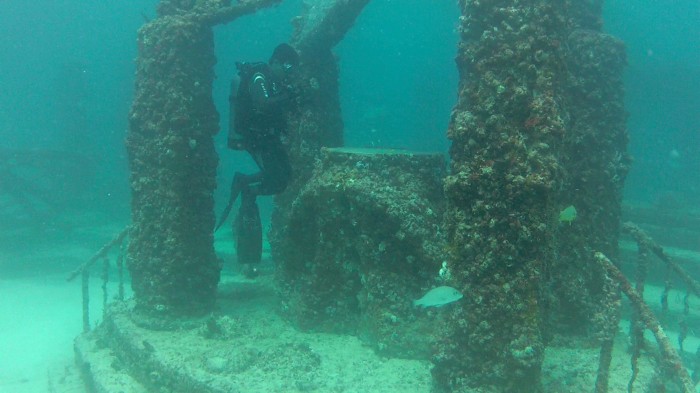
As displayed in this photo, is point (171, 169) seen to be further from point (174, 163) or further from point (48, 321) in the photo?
point (48, 321)

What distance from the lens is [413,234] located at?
6.42m

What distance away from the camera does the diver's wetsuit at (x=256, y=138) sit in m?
7.11

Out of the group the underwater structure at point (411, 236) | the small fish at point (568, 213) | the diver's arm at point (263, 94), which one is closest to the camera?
the underwater structure at point (411, 236)

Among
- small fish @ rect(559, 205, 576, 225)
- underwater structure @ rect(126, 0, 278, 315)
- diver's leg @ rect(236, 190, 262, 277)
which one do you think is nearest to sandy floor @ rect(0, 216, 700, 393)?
small fish @ rect(559, 205, 576, 225)

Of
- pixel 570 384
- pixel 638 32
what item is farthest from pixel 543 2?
pixel 638 32

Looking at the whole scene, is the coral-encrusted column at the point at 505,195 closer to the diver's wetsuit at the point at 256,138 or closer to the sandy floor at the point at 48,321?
the sandy floor at the point at 48,321

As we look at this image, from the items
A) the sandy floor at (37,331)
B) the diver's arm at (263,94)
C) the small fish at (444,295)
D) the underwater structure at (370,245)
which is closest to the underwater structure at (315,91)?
the underwater structure at (370,245)

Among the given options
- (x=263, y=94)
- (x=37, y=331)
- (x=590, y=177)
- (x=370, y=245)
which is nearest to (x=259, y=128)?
(x=263, y=94)

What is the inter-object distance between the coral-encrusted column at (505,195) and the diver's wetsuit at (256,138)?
127 inches

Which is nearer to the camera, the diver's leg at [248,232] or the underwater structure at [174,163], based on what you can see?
the diver's leg at [248,232]

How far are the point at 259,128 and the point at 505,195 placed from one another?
4259 millimetres

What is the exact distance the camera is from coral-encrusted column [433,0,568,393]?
4469 mm

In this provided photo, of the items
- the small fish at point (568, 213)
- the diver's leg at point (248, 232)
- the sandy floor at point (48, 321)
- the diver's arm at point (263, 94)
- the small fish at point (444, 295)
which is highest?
the diver's arm at point (263, 94)

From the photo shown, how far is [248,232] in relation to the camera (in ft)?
25.1
